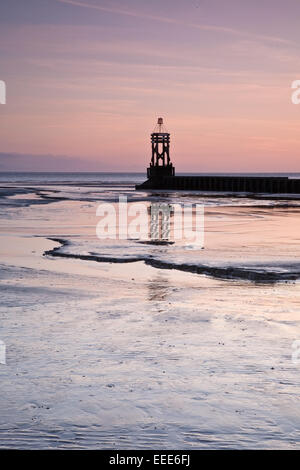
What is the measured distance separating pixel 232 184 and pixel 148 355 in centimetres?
5380

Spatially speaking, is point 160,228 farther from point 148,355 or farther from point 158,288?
point 148,355

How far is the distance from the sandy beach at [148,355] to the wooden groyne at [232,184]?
43.0 m

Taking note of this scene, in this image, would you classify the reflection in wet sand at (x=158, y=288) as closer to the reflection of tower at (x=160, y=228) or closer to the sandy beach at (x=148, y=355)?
the sandy beach at (x=148, y=355)

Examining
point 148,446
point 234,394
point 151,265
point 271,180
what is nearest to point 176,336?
point 234,394

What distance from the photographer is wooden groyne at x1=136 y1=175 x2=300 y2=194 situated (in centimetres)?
5281

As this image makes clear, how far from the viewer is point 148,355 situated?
216 inches

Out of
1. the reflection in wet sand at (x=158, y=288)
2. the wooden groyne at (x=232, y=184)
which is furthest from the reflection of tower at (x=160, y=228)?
the wooden groyne at (x=232, y=184)

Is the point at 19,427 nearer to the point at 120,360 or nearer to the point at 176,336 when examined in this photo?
the point at 120,360

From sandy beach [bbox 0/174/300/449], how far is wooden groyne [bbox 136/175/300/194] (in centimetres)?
4303

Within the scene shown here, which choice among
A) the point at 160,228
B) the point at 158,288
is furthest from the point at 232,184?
the point at 158,288

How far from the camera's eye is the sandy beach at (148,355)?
4008 millimetres

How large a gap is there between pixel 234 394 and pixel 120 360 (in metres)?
1.22

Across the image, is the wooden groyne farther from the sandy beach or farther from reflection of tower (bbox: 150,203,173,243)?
the sandy beach

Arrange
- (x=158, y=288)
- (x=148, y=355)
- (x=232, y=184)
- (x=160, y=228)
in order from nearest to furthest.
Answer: (x=148, y=355) < (x=158, y=288) < (x=160, y=228) < (x=232, y=184)
